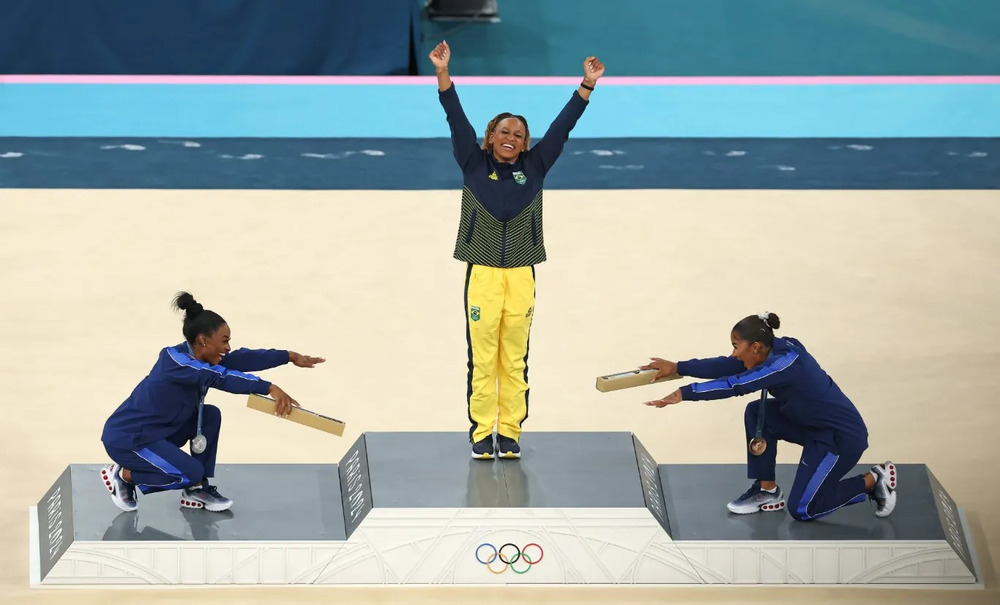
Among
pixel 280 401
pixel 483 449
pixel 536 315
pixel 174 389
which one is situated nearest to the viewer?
pixel 280 401

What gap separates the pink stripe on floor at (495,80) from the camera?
1196 cm

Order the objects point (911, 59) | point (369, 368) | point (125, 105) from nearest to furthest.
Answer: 1. point (369, 368)
2. point (125, 105)
3. point (911, 59)

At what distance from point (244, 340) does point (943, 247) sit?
4.61 meters

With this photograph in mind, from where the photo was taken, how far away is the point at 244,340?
28.6 feet

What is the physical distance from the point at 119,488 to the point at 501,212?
1936mm

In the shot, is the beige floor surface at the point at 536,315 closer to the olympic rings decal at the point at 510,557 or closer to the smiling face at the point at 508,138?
the olympic rings decal at the point at 510,557

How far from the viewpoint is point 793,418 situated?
6.35m

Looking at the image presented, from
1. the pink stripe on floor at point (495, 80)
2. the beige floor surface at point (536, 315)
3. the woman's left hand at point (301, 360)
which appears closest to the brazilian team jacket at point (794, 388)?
the beige floor surface at point (536, 315)

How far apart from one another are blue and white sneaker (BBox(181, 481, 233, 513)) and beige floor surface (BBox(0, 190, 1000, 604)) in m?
0.45

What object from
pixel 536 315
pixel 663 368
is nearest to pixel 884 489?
pixel 663 368

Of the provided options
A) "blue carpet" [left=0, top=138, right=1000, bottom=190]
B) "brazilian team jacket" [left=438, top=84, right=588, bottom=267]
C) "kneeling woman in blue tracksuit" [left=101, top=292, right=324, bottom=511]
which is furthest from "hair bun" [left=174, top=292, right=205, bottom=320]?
"blue carpet" [left=0, top=138, right=1000, bottom=190]

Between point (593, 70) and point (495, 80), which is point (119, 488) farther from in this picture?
point (495, 80)

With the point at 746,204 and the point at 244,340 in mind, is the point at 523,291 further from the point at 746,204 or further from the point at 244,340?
the point at 746,204

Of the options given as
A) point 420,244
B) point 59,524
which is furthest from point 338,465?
point 420,244
